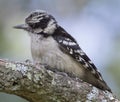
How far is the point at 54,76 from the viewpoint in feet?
14.3

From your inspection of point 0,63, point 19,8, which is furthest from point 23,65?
point 19,8

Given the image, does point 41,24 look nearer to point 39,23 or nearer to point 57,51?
point 39,23

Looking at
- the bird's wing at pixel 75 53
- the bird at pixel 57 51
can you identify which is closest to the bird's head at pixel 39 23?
the bird at pixel 57 51

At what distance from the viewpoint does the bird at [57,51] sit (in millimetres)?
5234

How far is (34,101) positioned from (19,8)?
4161mm

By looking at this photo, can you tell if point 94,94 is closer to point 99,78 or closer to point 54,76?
point 54,76

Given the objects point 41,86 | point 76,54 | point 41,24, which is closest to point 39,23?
point 41,24

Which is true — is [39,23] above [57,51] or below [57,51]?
above

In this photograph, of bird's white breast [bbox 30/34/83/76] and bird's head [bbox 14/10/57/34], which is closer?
bird's white breast [bbox 30/34/83/76]

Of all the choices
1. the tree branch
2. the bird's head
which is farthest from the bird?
the tree branch

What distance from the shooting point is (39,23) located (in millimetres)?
5566

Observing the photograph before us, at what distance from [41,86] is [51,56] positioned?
3.32 feet

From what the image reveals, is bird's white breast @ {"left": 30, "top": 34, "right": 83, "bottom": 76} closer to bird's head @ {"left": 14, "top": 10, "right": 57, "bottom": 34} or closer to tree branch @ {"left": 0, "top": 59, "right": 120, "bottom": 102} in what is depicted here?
bird's head @ {"left": 14, "top": 10, "right": 57, "bottom": 34}

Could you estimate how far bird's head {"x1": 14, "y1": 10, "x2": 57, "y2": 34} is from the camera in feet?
18.1
